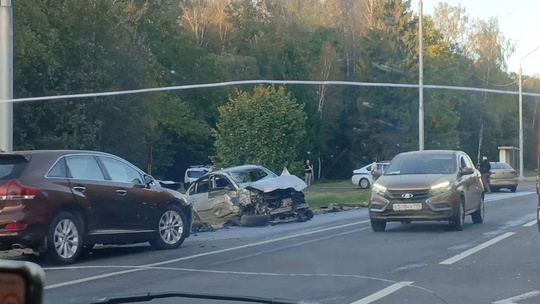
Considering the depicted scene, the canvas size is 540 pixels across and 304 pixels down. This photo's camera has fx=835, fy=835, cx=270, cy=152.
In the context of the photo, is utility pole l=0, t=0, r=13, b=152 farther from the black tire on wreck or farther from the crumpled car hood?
the crumpled car hood

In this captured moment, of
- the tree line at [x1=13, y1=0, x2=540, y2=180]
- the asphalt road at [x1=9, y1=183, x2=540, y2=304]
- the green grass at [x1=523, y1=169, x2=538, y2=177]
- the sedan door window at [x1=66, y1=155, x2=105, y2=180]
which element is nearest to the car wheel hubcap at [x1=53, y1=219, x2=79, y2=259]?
the asphalt road at [x1=9, y1=183, x2=540, y2=304]

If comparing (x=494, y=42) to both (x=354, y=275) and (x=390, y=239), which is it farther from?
(x=354, y=275)

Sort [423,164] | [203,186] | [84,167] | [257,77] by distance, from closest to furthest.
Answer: [84,167], [423,164], [203,186], [257,77]

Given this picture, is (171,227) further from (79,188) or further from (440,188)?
(440,188)

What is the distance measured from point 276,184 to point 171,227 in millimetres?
5403

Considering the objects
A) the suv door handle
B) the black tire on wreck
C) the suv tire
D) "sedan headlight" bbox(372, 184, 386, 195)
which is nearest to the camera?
the suv tire

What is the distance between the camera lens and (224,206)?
1900cm

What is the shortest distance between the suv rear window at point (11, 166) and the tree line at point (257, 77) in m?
20.7

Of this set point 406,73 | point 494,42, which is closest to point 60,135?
point 406,73

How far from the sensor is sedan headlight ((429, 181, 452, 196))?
15.7 m

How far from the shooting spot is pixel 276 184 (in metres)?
18.4

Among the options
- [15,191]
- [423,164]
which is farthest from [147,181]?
[423,164]

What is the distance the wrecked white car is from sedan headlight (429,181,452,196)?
3822 mm

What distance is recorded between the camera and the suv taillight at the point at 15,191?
10570 mm
